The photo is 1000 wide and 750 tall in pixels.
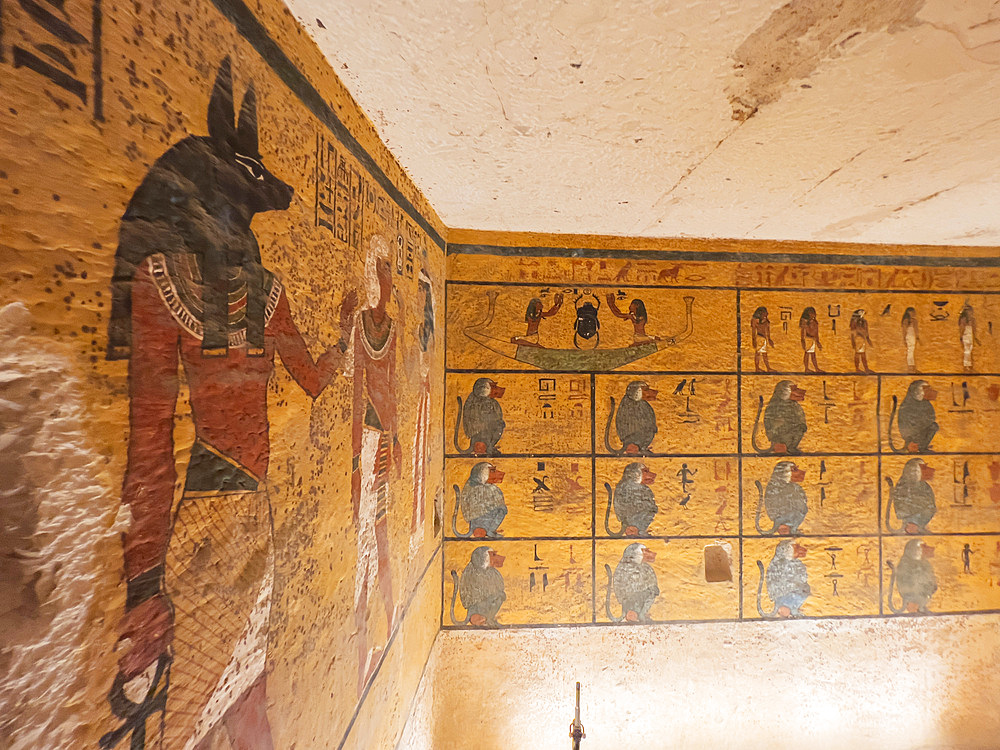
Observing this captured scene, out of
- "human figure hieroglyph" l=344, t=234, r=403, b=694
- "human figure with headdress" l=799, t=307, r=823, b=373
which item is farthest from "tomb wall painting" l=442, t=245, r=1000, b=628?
"human figure hieroglyph" l=344, t=234, r=403, b=694

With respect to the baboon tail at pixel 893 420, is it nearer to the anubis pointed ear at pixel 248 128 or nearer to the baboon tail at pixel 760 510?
the baboon tail at pixel 760 510

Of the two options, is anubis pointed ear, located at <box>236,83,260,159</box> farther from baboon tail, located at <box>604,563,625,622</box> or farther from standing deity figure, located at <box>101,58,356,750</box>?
baboon tail, located at <box>604,563,625,622</box>

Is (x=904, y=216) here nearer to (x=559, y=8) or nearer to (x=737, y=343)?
(x=737, y=343)

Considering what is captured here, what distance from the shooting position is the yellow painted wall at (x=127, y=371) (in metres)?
0.39

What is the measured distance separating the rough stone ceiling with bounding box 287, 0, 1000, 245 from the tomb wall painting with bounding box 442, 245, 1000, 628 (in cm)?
54

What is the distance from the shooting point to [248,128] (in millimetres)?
703

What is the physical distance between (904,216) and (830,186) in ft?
2.39

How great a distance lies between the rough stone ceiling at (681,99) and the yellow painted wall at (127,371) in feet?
0.91

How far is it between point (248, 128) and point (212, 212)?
0.20m

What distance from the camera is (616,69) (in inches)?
40.8

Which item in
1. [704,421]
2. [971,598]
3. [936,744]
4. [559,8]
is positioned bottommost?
[936,744]

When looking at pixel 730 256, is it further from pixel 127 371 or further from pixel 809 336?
pixel 127 371

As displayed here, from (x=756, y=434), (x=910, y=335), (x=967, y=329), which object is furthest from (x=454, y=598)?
(x=967, y=329)

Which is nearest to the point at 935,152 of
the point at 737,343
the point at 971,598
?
the point at 737,343
